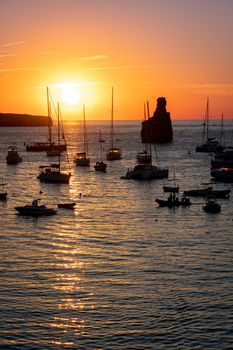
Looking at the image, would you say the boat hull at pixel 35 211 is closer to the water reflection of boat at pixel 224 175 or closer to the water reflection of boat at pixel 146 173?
the water reflection of boat at pixel 146 173

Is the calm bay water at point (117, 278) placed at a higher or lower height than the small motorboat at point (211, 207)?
lower

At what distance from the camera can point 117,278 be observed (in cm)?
4669

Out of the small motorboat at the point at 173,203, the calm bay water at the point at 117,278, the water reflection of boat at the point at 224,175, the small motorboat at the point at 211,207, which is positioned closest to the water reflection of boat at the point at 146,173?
the water reflection of boat at the point at 224,175

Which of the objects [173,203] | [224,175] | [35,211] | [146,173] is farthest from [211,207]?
[146,173]

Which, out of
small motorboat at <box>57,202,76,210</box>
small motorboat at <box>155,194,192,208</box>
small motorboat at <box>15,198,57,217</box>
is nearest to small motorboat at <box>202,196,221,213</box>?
small motorboat at <box>155,194,192,208</box>

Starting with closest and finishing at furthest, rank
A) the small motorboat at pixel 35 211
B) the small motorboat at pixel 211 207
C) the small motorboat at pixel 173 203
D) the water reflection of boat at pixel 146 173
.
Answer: the small motorboat at pixel 35 211
the small motorboat at pixel 211 207
the small motorboat at pixel 173 203
the water reflection of boat at pixel 146 173

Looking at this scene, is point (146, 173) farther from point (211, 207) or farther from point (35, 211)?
point (35, 211)

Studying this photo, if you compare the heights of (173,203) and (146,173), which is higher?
(146,173)

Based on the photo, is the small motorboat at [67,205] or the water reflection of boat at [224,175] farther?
the water reflection of boat at [224,175]

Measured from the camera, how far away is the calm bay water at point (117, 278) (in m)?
36.6

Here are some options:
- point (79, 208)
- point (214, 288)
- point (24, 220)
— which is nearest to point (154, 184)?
point (79, 208)

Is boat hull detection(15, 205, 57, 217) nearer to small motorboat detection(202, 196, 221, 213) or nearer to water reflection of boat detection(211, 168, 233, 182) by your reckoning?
small motorboat detection(202, 196, 221, 213)

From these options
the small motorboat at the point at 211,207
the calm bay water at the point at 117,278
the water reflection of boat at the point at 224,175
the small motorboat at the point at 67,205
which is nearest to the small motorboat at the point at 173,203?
the calm bay water at the point at 117,278

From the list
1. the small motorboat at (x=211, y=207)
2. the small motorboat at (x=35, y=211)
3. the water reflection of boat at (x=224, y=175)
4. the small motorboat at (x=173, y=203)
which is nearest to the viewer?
the small motorboat at (x=35, y=211)
